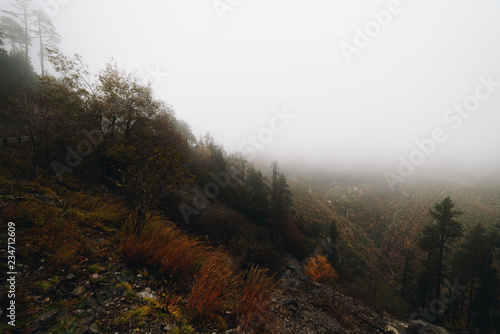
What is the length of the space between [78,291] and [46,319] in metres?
0.56

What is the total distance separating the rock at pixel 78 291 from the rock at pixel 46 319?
0.41 m

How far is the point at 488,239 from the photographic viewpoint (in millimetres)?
17969

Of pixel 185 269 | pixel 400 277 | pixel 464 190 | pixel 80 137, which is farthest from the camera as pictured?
pixel 464 190

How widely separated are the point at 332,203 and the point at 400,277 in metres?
22.2

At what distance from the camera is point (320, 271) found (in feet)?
65.1

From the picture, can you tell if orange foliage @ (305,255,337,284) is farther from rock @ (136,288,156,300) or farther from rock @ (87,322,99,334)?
rock @ (87,322,99,334)

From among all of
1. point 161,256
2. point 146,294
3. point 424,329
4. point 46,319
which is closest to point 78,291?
point 46,319

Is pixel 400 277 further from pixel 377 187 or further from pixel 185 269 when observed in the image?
pixel 185 269

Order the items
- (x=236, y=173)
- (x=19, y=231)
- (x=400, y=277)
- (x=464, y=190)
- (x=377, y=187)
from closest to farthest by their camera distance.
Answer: (x=19, y=231) < (x=400, y=277) < (x=236, y=173) < (x=464, y=190) < (x=377, y=187)

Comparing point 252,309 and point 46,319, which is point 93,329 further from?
point 252,309

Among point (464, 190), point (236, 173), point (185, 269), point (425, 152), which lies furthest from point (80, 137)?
point (425, 152)

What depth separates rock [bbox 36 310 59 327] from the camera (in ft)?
6.26
